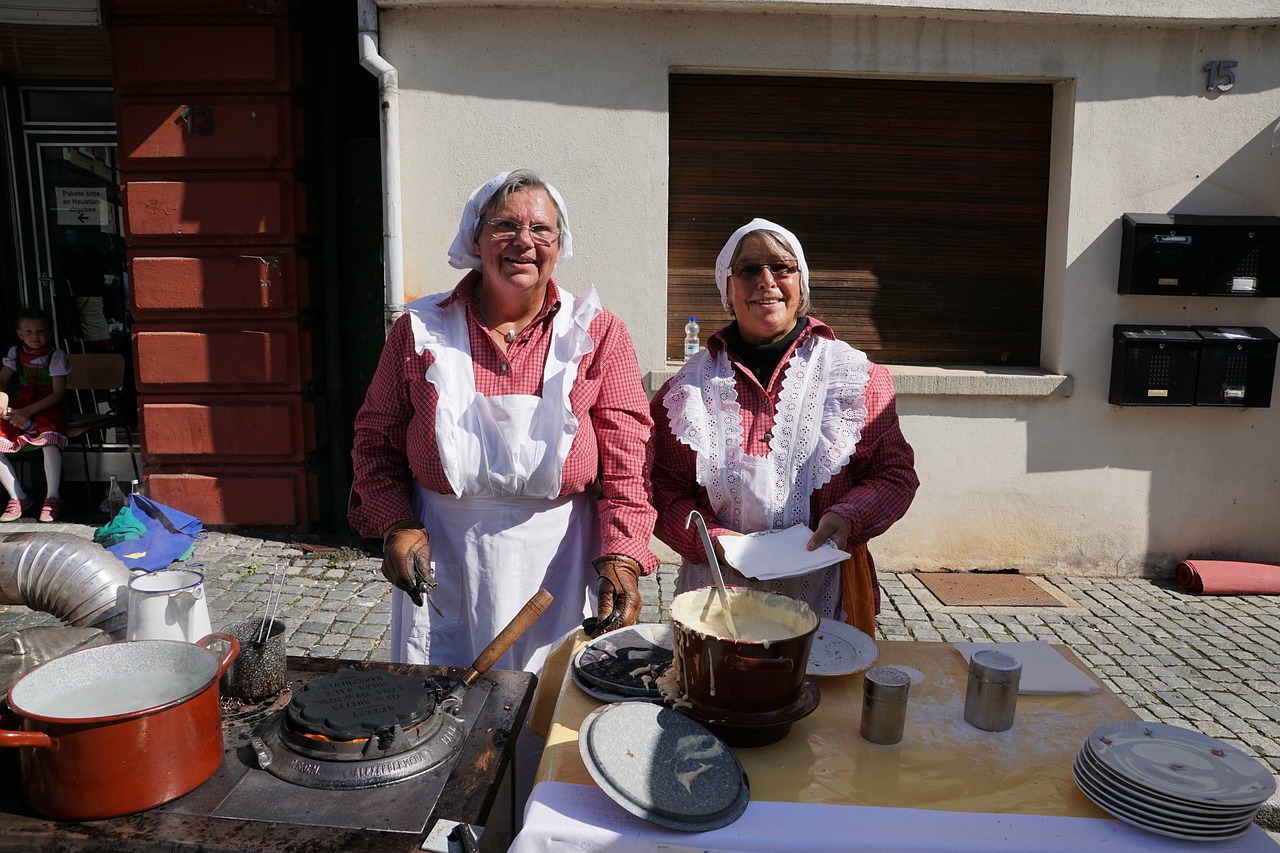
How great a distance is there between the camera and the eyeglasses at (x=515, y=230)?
222cm

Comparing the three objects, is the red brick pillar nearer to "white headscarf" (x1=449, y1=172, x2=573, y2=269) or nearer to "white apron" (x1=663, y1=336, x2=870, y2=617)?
"white headscarf" (x1=449, y1=172, x2=573, y2=269)

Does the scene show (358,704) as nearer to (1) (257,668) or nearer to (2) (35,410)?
(1) (257,668)

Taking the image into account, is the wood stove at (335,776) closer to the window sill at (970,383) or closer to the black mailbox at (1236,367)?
the window sill at (970,383)

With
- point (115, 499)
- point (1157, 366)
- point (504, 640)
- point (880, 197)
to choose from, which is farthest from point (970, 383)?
point (115, 499)

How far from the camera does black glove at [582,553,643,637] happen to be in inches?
77.5

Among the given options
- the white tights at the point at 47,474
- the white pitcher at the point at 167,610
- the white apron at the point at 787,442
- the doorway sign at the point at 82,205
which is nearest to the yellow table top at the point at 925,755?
the white apron at the point at 787,442

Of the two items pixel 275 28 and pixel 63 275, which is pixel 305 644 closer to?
pixel 275 28

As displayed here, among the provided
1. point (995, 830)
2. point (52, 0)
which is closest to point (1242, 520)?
point (995, 830)

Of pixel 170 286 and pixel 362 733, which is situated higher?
pixel 170 286

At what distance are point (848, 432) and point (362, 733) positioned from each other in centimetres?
146

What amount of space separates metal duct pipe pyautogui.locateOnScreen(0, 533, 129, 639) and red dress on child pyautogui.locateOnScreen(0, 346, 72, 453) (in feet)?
15.5

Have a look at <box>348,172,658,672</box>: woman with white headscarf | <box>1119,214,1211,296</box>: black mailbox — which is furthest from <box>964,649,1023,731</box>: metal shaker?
<box>1119,214,1211,296</box>: black mailbox

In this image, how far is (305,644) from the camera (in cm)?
418

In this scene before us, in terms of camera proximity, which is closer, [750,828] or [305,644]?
[750,828]
